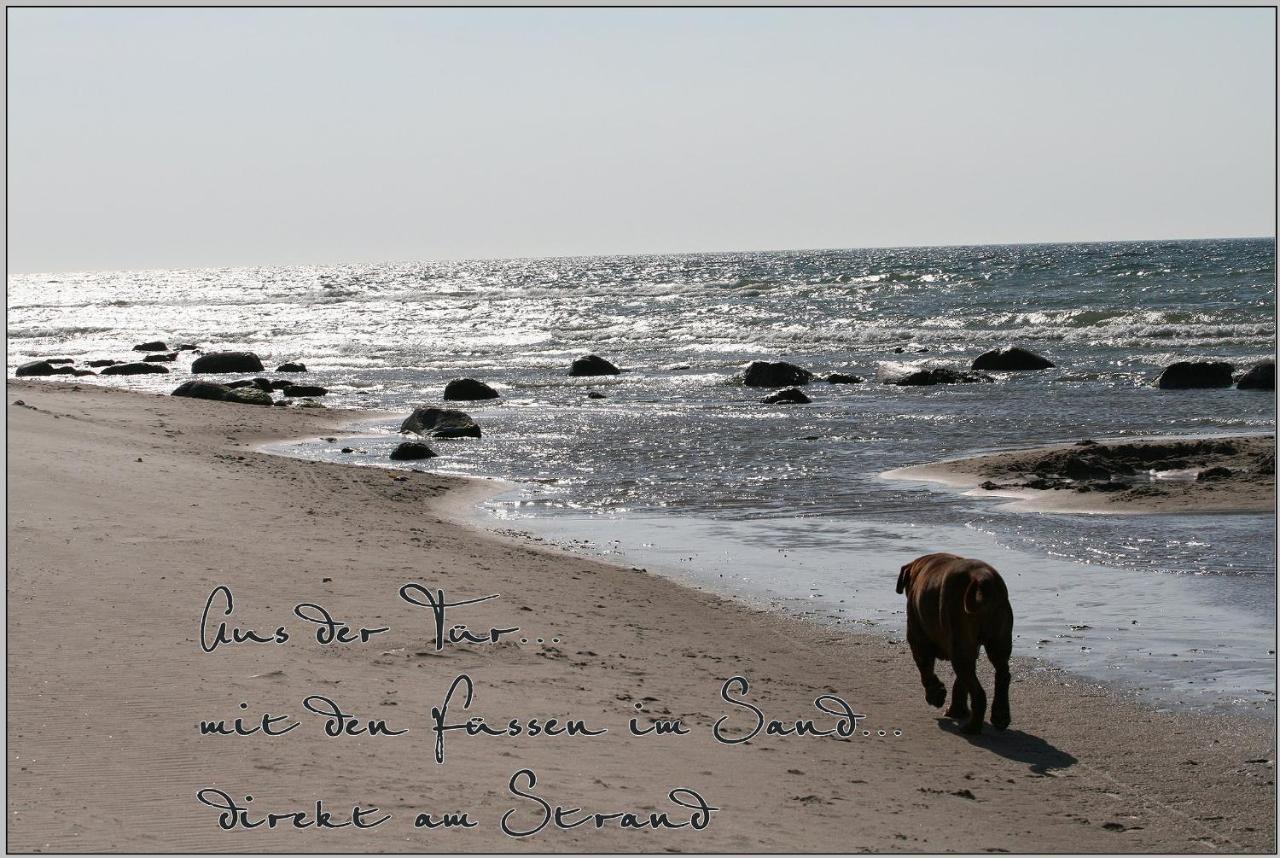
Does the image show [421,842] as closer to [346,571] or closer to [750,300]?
[346,571]

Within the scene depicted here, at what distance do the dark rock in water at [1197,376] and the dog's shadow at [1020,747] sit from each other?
2648 centimetres

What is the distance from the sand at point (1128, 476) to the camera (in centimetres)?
1595

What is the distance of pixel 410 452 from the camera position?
2223 centimetres

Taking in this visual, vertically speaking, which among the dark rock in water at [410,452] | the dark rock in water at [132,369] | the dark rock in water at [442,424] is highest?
the dark rock in water at [132,369]

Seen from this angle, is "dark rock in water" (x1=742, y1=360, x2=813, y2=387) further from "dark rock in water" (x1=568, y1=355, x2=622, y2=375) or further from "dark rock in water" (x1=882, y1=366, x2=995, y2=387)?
"dark rock in water" (x1=568, y1=355, x2=622, y2=375)

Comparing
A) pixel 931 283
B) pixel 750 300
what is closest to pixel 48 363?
pixel 750 300

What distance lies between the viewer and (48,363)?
4291 centimetres

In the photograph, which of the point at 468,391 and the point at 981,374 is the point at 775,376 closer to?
the point at 981,374

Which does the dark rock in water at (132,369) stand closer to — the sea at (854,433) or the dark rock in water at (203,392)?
the sea at (854,433)

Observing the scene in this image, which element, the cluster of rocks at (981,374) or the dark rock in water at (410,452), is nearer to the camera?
the dark rock in water at (410,452)

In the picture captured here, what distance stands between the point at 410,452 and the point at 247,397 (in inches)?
469

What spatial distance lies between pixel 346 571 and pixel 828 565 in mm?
4912

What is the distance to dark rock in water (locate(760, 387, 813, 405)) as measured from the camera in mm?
31172

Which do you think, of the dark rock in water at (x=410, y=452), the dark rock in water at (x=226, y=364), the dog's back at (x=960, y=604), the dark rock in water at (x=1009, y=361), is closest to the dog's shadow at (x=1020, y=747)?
the dog's back at (x=960, y=604)
